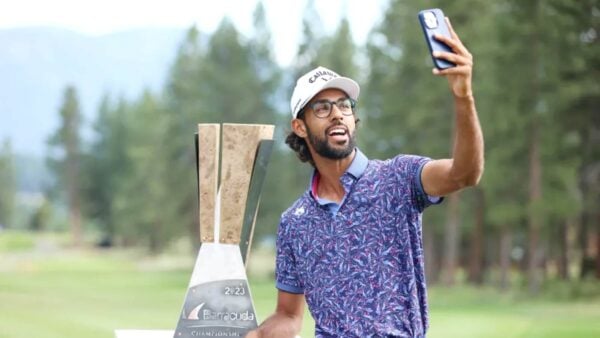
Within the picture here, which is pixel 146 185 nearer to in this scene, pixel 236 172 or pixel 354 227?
pixel 236 172

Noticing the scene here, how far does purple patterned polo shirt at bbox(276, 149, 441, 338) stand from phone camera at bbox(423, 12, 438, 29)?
0.42 metres

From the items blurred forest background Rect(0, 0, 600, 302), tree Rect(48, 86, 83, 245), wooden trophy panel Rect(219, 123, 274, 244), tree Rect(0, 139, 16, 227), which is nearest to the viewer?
wooden trophy panel Rect(219, 123, 274, 244)

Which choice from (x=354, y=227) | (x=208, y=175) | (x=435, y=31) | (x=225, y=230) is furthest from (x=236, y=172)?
(x=435, y=31)

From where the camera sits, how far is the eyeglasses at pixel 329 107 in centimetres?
300

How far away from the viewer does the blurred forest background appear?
22.9 m

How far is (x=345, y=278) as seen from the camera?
114 inches

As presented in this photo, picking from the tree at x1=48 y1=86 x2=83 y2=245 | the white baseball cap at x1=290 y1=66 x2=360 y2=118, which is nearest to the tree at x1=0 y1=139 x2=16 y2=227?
the tree at x1=48 y1=86 x2=83 y2=245

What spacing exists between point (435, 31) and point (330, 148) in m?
0.57

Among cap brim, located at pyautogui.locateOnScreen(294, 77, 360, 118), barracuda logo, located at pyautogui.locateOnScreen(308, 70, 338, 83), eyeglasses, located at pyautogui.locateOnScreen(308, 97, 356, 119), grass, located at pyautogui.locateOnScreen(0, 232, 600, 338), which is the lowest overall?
grass, located at pyautogui.locateOnScreen(0, 232, 600, 338)

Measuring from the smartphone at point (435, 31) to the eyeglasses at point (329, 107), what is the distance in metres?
0.51

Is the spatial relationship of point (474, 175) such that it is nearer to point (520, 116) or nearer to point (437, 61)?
point (437, 61)

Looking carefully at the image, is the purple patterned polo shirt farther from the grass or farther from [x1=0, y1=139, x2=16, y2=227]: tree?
[x1=0, y1=139, x2=16, y2=227]: tree

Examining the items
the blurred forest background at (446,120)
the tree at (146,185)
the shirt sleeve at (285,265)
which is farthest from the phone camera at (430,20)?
the tree at (146,185)

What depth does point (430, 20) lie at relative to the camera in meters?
2.52
